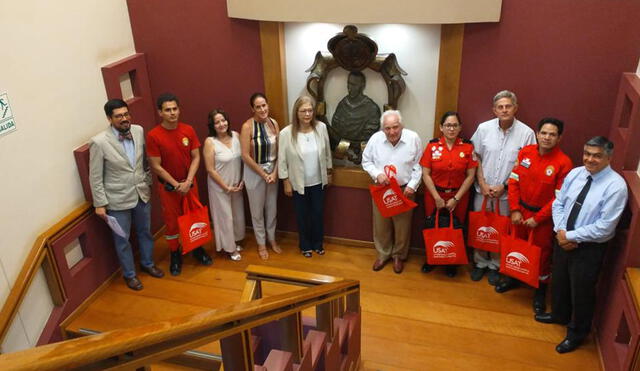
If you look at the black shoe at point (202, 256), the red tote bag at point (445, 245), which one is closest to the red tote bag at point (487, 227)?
the red tote bag at point (445, 245)

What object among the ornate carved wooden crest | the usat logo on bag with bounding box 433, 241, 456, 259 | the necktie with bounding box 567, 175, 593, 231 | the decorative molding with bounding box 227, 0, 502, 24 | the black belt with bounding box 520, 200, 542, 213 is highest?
the decorative molding with bounding box 227, 0, 502, 24

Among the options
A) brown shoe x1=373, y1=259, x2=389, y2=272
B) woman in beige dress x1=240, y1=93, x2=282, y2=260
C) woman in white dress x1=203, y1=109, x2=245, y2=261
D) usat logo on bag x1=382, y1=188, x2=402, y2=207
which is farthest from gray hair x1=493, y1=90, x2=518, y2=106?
woman in white dress x1=203, y1=109, x2=245, y2=261

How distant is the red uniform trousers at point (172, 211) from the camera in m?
4.31

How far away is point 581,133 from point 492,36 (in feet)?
3.29

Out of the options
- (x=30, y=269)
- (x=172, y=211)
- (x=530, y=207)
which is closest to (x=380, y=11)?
(x=530, y=207)

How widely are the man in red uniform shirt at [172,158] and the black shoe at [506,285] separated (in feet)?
8.87

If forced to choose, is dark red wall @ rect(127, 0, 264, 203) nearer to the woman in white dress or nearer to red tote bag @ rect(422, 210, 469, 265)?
the woman in white dress

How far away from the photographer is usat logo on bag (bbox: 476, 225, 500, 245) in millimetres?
4078

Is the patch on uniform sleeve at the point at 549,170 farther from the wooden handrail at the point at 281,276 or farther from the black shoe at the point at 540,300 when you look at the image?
the wooden handrail at the point at 281,276

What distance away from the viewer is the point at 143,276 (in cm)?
454

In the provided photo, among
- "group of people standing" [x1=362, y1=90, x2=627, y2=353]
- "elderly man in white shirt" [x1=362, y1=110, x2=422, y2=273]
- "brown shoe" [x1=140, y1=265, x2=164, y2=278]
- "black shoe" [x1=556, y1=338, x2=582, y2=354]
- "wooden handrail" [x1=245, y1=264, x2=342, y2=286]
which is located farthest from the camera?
"brown shoe" [x1=140, y1=265, x2=164, y2=278]

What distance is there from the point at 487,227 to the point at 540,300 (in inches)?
26.5

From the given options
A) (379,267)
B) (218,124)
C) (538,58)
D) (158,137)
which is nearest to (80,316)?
(158,137)

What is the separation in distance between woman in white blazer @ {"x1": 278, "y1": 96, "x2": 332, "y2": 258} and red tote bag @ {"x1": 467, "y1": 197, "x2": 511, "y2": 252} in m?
1.31
